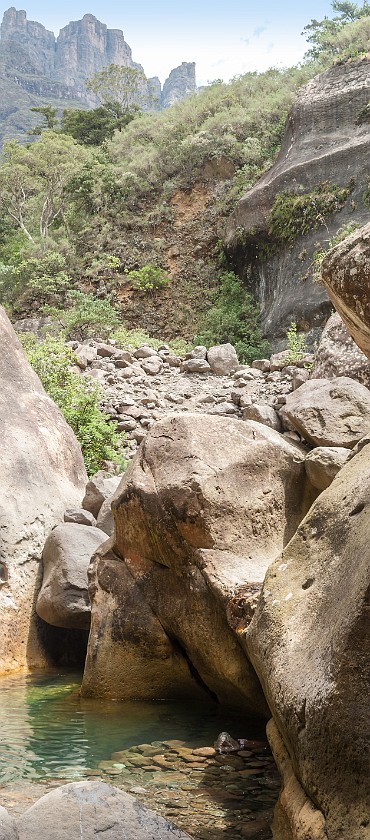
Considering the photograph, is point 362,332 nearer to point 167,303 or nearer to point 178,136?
point 167,303

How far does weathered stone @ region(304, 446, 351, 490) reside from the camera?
5949 millimetres

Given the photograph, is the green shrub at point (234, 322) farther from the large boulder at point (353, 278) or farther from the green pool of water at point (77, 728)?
the large boulder at point (353, 278)

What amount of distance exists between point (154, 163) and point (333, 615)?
2572cm

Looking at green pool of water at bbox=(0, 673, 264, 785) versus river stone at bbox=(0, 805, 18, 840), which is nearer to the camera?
river stone at bbox=(0, 805, 18, 840)

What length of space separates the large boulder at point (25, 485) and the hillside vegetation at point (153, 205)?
13.7 meters

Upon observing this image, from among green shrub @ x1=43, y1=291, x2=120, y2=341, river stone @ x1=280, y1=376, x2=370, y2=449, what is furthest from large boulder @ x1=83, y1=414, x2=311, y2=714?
green shrub @ x1=43, y1=291, x2=120, y2=341

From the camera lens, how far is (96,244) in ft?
85.8

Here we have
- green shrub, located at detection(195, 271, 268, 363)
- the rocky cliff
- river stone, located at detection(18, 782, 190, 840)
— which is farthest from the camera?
the rocky cliff

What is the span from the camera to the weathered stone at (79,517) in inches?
326

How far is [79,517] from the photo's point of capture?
8320 millimetres

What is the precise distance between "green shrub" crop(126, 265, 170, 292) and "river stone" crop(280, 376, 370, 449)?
1727 centimetres

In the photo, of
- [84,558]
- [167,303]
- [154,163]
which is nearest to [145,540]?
[84,558]

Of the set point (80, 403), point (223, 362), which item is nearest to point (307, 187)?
point (223, 362)

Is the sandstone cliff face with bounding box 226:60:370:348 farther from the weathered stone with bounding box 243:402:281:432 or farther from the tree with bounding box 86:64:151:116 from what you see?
the tree with bounding box 86:64:151:116
